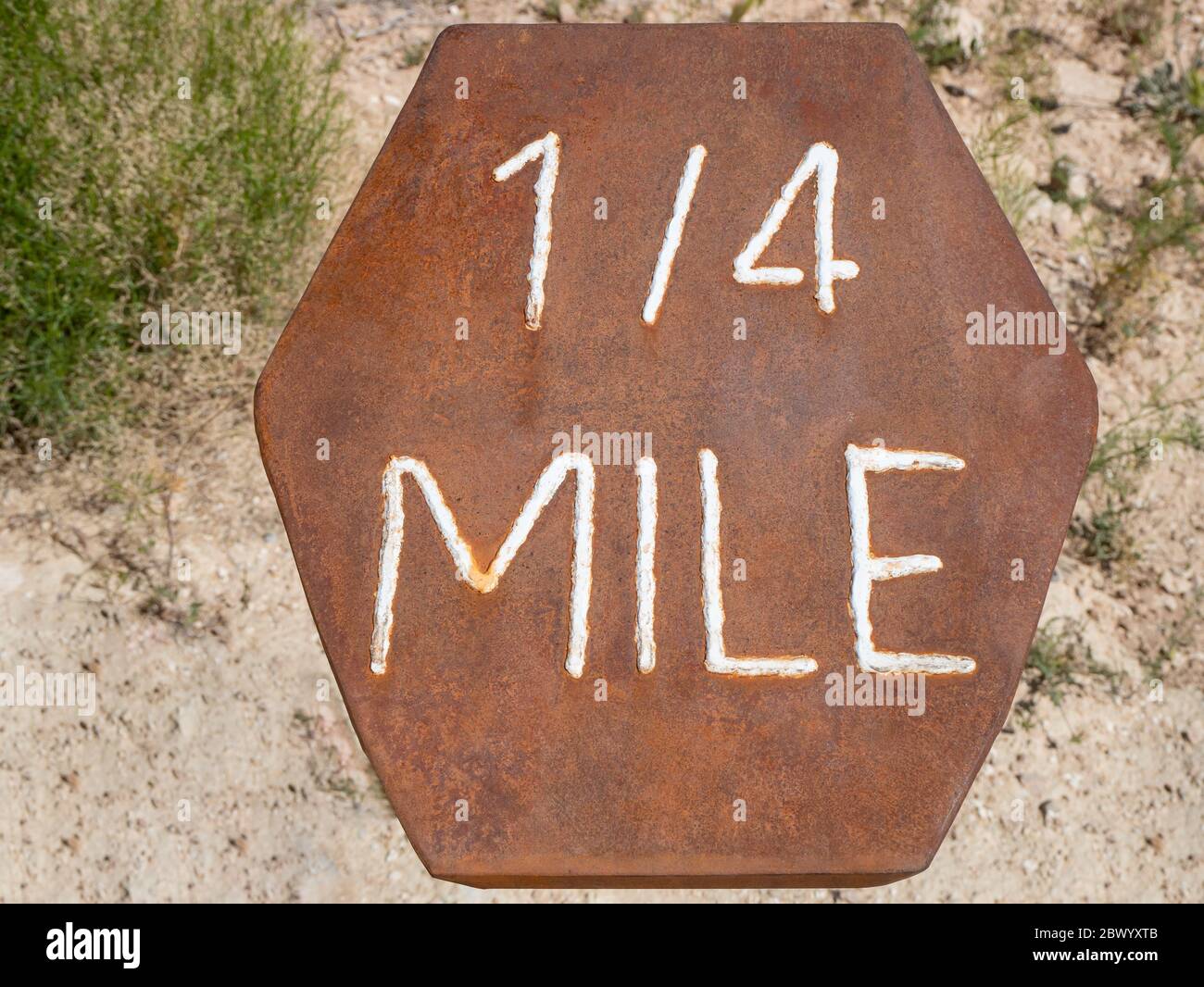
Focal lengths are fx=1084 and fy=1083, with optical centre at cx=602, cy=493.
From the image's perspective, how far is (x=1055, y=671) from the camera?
7.00 feet

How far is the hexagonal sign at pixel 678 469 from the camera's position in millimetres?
1170

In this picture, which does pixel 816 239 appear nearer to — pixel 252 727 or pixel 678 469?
pixel 678 469

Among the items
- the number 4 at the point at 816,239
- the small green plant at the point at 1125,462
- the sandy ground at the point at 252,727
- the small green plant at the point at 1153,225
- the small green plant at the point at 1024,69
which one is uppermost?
the small green plant at the point at 1024,69

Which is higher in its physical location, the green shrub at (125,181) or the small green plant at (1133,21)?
the small green plant at (1133,21)

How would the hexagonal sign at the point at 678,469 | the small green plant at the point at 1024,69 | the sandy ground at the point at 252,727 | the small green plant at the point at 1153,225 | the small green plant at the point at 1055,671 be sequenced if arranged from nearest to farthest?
1. the hexagonal sign at the point at 678,469
2. the sandy ground at the point at 252,727
3. the small green plant at the point at 1055,671
4. the small green plant at the point at 1153,225
5. the small green plant at the point at 1024,69

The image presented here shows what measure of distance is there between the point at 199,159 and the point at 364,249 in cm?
120

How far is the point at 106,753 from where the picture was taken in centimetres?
204

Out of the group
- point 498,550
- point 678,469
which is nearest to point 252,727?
point 498,550

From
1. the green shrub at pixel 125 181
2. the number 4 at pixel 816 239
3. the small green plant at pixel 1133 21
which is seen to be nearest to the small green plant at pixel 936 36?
the small green plant at pixel 1133 21

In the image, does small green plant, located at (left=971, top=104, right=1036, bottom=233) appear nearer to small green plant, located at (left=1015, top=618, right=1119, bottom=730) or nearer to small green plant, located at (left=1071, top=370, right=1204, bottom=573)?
small green plant, located at (left=1071, top=370, right=1204, bottom=573)

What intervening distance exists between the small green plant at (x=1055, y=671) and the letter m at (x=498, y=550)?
1281 mm

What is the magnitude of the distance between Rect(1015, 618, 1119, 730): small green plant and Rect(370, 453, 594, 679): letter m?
4.20 ft

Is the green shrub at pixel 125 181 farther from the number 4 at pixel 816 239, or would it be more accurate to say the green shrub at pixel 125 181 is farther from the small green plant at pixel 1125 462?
the small green plant at pixel 1125 462

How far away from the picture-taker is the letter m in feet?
3.92
